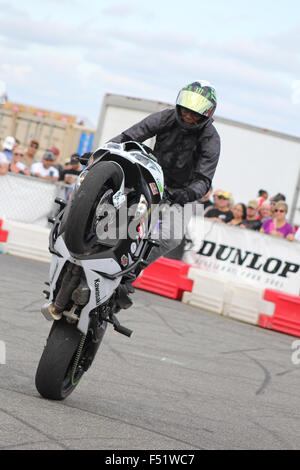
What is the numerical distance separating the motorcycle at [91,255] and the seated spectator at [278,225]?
28.6 feet

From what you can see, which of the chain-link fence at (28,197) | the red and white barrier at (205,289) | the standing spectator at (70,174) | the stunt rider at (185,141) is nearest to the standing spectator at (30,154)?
the standing spectator at (70,174)

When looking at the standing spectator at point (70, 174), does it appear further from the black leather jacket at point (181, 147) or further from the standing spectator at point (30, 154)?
the black leather jacket at point (181, 147)

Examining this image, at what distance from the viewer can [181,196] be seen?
639 centimetres

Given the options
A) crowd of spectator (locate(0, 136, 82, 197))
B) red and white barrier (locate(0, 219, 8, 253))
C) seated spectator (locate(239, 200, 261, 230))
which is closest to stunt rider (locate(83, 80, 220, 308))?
red and white barrier (locate(0, 219, 8, 253))

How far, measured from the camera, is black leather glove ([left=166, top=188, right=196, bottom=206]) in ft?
21.0

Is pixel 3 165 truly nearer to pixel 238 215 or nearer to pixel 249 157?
pixel 238 215

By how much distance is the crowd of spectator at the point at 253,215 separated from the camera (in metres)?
14.6

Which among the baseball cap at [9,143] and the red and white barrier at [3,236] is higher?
the baseball cap at [9,143]

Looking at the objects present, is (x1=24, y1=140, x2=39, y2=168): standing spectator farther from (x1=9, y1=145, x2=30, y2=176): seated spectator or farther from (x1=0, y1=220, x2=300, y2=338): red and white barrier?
(x1=0, y1=220, x2=300, y2=338): red and white barrier

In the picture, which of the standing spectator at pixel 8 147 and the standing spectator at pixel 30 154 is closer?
the standing spectator at pixel 8 147

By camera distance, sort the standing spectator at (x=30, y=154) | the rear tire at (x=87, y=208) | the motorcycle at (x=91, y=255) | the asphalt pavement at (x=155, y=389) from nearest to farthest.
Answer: the asphalt pavement at (x=155, y=389)
the rear tire at (x=87, y=208)
the motorcycle at (x=91, y=255)
the standing spectator at (x=30, y=154)

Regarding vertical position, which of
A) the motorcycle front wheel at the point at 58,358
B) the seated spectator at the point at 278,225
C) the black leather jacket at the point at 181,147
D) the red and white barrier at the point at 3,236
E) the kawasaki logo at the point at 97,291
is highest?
the black leather jacket at the point at 181,147

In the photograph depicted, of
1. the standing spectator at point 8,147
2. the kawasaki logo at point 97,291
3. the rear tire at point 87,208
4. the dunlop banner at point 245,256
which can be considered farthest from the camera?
the standing spectator at point 8,147

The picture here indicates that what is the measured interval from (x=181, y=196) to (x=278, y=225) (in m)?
8.43
